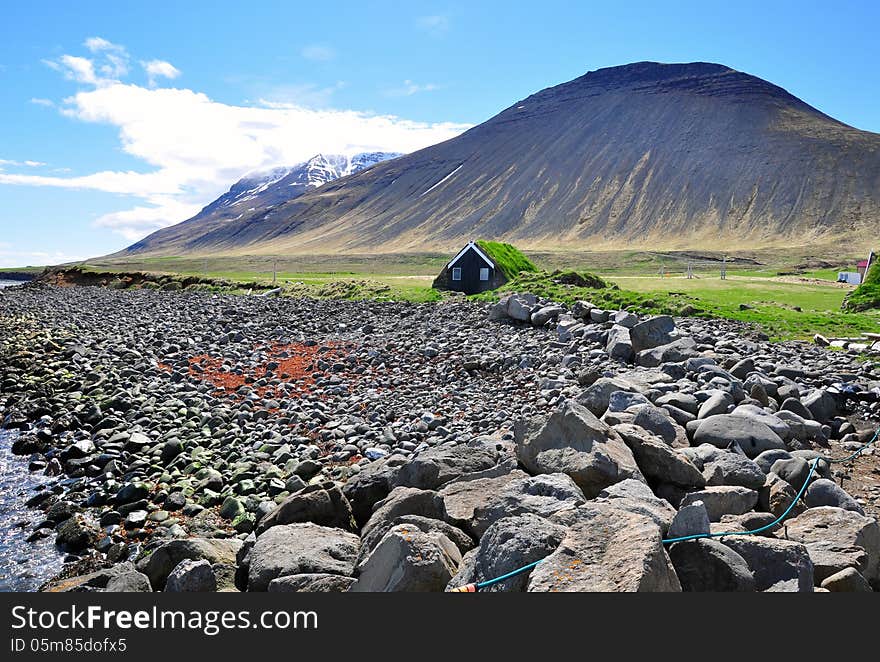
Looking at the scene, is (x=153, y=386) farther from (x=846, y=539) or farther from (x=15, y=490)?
(x=846, y=539)

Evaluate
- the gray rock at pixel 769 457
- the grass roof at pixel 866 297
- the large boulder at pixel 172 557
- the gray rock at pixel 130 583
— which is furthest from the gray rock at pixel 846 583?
the grass roof at pixel 866 297

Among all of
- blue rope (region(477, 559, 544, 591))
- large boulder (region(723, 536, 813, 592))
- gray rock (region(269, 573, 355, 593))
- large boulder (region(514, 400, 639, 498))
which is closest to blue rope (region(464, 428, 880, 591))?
blue rope (region(477, 559, 544, 591))

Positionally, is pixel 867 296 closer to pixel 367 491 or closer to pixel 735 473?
pixel 735 473

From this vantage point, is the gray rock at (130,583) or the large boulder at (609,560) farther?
the gray rock at (130,583)

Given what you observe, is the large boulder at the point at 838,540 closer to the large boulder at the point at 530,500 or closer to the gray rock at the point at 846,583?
the gray rock at the point at 846,583

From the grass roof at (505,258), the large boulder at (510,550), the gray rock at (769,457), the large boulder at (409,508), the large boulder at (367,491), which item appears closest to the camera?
the large boulder at (510,550)

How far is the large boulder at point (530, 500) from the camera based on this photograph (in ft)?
20.7

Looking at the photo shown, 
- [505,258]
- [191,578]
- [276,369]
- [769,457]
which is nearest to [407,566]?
[191,578]

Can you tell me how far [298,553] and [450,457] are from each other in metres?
2.84

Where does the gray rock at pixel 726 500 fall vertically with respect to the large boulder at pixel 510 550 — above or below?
below

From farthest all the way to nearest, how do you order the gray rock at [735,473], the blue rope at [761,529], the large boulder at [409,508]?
the gray rock at [735,473]
the large boulder at [409,508]
the blue rope at [761,529]

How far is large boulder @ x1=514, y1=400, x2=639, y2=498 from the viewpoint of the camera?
7.61 meters

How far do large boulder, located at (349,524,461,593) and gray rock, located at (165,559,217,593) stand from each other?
5.15 ft

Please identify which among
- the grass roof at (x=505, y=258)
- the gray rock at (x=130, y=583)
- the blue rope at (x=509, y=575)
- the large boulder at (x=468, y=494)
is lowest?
the gray rock at (x=130, y=583)
